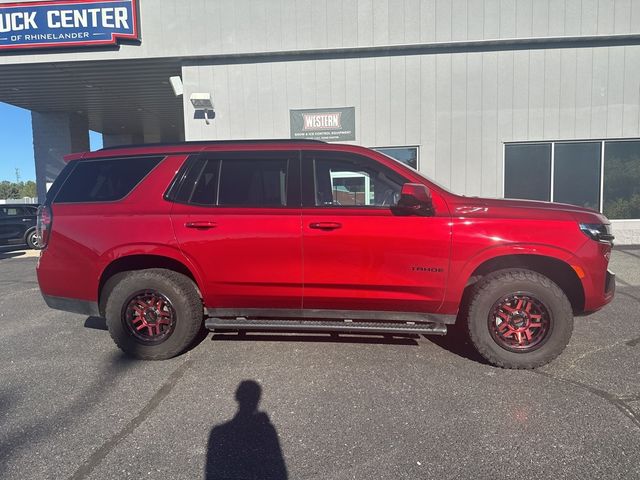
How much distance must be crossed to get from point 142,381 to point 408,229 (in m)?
2.59

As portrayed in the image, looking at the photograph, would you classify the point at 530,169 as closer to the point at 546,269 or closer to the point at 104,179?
the point at 546,269

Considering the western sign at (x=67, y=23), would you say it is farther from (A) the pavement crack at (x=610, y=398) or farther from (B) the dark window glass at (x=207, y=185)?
(A) the pavement crack at (x=610, y=398)

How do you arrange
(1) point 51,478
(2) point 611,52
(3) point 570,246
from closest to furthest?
1. (1) point 51,478
2. (3) point 570,246
3. (2) point 611,52

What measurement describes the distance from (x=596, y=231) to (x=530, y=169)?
288 inches

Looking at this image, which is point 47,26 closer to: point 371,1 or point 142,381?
point 371,1

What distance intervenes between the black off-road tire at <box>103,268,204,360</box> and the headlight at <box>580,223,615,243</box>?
3471 mm

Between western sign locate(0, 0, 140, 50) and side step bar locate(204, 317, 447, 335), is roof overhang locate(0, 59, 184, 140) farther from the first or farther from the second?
side step bar locate(204, 317, 447, 335)

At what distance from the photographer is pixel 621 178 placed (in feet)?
32.9

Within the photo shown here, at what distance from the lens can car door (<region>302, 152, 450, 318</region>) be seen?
3510 mm

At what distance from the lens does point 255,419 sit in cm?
290

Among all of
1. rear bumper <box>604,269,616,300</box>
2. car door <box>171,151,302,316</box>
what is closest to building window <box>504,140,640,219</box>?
rear bumper <box>604,269,616,300</box>

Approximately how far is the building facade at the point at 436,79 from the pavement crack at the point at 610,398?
7.31 m

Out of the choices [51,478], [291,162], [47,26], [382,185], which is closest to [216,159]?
[291,162]

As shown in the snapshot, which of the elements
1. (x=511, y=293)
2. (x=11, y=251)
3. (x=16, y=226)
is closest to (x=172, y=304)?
(x=511, y=293)
